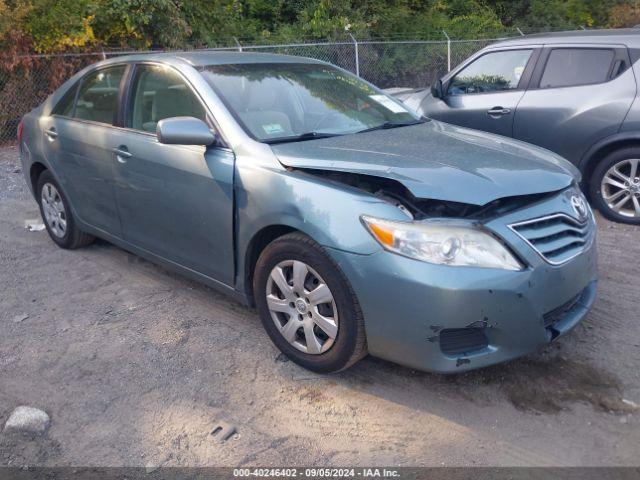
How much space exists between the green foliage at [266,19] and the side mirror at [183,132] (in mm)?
8343

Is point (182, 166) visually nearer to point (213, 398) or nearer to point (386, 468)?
point (213, 398)

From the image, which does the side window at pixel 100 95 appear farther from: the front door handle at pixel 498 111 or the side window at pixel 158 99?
the front door handle at pixel 498 111

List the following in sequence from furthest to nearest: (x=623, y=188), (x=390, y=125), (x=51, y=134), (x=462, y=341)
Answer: (x=623, y=188)
(x=51, y=134)
(x=390, y=125)
(x=462, y=341)

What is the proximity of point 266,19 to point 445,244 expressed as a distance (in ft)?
54.8

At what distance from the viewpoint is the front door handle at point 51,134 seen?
208 inches

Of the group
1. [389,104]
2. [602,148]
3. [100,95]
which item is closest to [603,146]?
[602,148]

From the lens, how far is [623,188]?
19.6 ft

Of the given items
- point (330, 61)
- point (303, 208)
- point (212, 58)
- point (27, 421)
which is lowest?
point (27, 421)

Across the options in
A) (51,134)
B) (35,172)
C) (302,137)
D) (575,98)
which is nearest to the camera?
(302,137)

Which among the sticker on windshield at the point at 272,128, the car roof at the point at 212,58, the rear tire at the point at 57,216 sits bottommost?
the rear tire at the point at 57,216

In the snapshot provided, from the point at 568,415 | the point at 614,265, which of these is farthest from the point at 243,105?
the point at 614,265

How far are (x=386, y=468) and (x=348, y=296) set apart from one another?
2.64 ft

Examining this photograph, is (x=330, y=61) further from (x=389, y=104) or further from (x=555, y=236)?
(x=555, y=236)

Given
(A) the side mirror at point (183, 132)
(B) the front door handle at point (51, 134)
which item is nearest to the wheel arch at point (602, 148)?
(A) the side mirror at point (183, 132)
